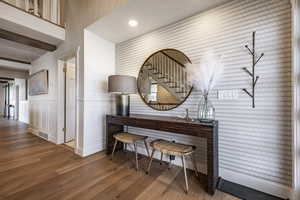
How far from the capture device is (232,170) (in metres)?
1.63

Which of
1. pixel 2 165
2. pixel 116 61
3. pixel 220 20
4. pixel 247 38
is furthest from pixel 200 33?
pixel 2 165

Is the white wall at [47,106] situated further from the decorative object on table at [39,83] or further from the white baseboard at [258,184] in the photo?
the white baseboard at [258,184]

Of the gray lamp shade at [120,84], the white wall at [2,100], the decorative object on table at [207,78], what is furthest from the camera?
the white wall at [2,100]

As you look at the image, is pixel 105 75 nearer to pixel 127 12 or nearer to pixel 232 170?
pixel 127 12

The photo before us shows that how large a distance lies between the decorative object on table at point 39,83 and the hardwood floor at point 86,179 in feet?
5.63

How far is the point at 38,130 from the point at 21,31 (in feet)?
8.67

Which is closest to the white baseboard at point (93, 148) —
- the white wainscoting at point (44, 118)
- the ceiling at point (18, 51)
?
the white wainscoting at point (44, 118)

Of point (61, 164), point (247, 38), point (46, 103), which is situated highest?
point (247, 38)

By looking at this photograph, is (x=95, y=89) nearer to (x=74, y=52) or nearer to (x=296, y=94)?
(x=74, y=52)

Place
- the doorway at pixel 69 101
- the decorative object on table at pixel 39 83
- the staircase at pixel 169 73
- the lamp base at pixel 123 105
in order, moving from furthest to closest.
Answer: the decorative object on table at pixel 39 83
the doorway at pixel 69 101
the lamp base at pixel 123 105
the staircase at pixel 169 73

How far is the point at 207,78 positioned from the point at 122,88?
1290mm

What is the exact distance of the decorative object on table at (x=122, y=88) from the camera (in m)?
2.17

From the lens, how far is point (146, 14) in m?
1.95

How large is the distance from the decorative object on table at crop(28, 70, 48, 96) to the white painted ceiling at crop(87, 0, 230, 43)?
83.9 inches
